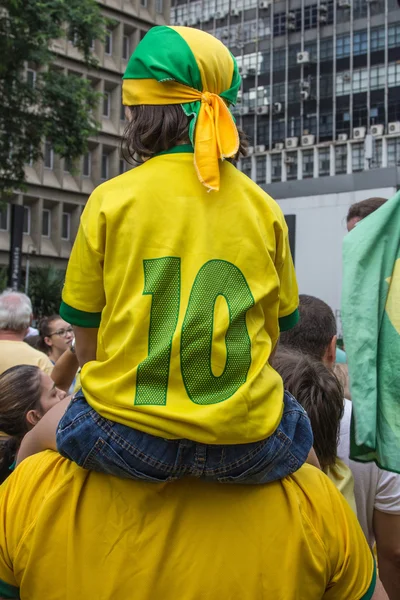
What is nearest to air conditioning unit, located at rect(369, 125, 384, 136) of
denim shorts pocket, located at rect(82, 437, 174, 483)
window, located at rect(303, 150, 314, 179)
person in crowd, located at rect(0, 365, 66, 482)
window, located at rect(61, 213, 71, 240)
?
window, located at rect(303, 150, 314, 179)

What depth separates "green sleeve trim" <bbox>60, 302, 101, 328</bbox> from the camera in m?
1.96

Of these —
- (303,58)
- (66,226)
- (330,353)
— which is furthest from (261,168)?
(330,353)

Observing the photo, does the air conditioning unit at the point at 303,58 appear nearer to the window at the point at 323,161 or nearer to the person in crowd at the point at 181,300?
the window at the point at 323,161

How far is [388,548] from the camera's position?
109 inches

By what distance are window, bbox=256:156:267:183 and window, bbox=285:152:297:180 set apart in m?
2.55

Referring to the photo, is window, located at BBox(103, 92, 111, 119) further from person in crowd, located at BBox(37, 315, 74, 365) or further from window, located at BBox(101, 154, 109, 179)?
person in crowd, located at BBox(37, 315, 74, 365)

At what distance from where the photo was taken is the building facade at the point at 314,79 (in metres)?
76.6

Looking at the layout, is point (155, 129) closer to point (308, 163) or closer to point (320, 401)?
point (320, 401)

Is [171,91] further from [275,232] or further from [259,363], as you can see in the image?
[259,363]

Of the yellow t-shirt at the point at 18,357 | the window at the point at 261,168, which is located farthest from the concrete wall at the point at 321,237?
the window at the point at 261,168

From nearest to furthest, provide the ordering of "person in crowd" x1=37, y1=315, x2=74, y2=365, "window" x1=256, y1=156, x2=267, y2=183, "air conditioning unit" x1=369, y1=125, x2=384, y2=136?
"person in crowd" x1=37, y1=315, x2=74, y2=365
"air conditioning unit" x1=369, y1=125, x2=384, y2=136
"window" x1=256, y1=156, x2=267, y2=183

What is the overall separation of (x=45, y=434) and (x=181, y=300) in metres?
0.65

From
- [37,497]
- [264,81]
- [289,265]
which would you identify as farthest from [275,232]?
[264,81]

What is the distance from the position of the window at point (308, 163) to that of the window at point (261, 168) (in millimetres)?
4363
